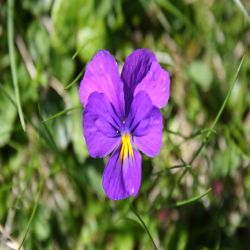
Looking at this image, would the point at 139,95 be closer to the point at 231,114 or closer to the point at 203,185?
the point at 203,185

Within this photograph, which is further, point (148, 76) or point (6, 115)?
point (6, 115)

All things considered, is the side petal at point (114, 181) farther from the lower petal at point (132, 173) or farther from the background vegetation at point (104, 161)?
the background vegetation at point (104, 161)

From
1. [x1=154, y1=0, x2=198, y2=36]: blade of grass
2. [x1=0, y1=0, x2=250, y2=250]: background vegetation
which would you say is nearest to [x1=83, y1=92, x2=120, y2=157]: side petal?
[x1=0, y1=0, x2=250, y2=250]: background vegetation

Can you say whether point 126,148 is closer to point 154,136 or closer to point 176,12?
point 154,136

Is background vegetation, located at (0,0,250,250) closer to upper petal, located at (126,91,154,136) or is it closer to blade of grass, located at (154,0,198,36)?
blade of grass, located at (154,0,198,36)

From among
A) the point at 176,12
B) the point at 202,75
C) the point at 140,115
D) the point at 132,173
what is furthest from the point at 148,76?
the point at 202,75
